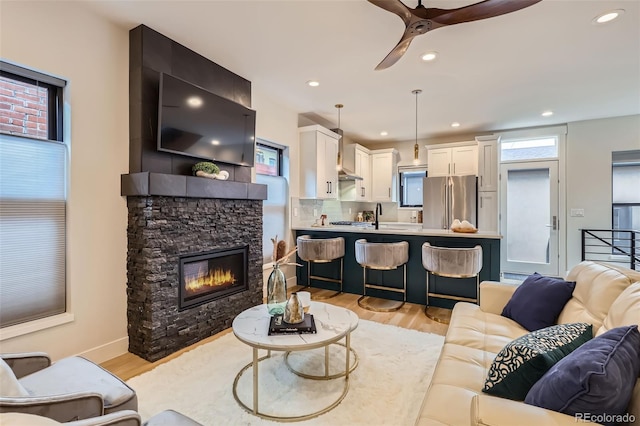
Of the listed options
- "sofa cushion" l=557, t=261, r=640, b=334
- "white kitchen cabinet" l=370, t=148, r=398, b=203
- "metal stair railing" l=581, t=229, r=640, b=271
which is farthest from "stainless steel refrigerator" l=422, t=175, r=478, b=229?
"sofa cushion" l=557, t=261, r=640, b=334

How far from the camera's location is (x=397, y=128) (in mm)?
5746

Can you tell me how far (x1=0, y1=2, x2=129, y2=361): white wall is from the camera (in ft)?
6.91

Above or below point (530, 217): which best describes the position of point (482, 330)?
below

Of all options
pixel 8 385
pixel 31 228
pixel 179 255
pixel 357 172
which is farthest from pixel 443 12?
pixel 357 172

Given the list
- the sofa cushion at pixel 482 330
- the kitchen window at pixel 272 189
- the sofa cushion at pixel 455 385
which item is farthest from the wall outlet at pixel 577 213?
the sofa cushion at pixel 455 385

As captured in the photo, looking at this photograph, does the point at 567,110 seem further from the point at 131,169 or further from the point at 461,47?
the point at 131,169

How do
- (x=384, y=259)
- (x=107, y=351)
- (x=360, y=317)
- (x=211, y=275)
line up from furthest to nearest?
(x=384, y=259), (x=360, y=317), (x=211, y=275), (x=107, y=351)

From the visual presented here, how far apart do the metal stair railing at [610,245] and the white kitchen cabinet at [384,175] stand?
3.35 m

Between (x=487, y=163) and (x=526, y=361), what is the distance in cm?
513

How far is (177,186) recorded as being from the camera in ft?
8.54

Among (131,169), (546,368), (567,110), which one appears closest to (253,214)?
(131,169)

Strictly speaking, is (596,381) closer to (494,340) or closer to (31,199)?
(494,340)

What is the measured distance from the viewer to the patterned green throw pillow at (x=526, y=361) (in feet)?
3.87

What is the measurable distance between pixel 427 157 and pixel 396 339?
4420 millimetres
